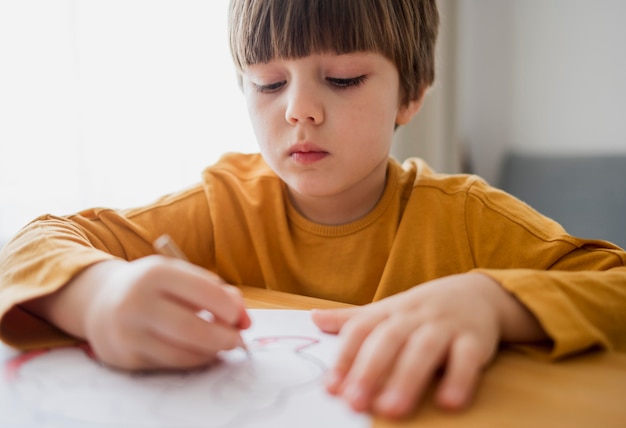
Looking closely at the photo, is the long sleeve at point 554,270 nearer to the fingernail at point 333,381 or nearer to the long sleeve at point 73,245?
the fingernail at point 333,381

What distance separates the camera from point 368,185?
83cm

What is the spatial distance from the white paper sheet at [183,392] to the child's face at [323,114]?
29 cm

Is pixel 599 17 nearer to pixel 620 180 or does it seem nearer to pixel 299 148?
pixel 620 180

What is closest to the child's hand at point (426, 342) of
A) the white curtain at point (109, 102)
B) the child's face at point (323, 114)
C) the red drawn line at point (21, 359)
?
the red drawn line at point (21, 359)

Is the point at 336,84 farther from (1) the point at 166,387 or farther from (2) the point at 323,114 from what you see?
(1) the point at 166,387

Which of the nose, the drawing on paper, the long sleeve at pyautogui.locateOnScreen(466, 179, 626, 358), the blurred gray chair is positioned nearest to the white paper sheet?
the drawing on paper

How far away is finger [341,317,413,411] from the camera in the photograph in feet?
1.13

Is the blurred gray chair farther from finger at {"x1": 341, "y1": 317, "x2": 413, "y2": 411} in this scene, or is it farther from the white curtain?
finger at {"x1": 341, "y1": 317, "x2": 413, "y2": 411}

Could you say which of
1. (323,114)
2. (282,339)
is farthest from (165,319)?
(323,114)

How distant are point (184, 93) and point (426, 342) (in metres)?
0.98

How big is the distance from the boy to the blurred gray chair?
0.55 meters

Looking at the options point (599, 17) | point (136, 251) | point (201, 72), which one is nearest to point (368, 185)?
point (136, 251)

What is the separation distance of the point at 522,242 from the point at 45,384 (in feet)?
1.76

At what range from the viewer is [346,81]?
27.2 inches
